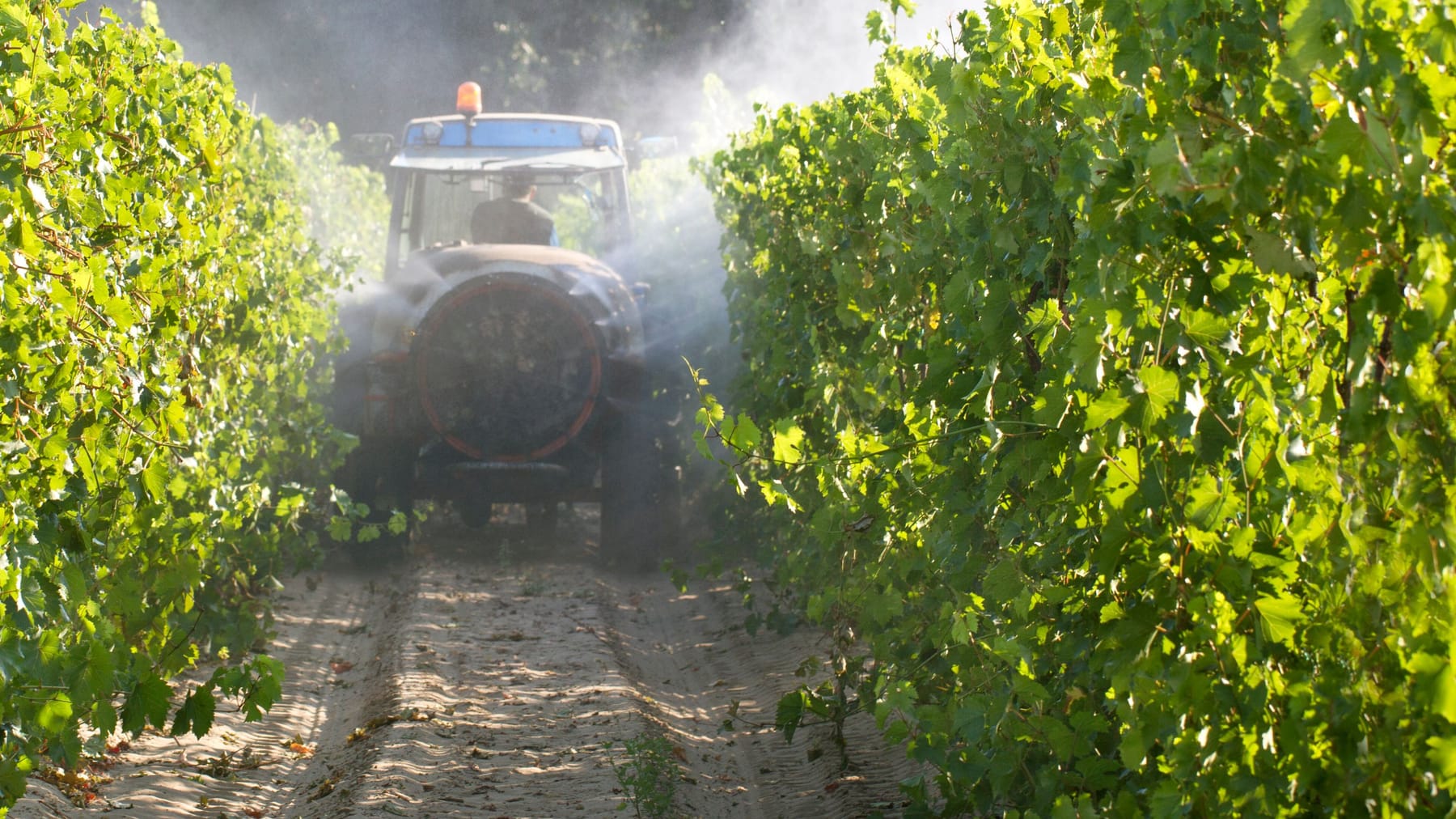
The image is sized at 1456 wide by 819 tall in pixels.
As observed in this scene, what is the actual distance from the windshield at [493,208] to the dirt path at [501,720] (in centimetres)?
299

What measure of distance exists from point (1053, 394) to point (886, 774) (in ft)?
9.13

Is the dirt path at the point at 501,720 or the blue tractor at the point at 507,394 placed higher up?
the blue tractor at the point at 507,394

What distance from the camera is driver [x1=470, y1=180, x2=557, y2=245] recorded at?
34.0 feet

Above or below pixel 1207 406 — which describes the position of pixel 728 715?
below

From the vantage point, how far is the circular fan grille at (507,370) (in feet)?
28.2

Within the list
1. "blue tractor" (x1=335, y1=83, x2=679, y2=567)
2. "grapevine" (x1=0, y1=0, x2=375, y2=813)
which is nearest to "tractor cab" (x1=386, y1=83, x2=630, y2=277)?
"blue tractor" (x1=335, y1=83, x2=679, y2=567)

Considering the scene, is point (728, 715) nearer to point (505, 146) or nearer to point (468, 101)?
point (505, 146)

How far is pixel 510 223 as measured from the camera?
10375mm

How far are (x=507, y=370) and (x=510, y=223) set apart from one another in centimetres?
206

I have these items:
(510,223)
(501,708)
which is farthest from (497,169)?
(501,708)

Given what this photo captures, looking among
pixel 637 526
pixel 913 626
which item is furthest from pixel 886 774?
pixel 637 526

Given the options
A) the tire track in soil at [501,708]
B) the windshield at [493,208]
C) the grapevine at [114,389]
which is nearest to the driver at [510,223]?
the windshield at [493,208]

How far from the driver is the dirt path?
2.89 meters

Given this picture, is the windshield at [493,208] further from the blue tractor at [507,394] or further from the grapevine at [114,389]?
the grapevine at [114,389]
